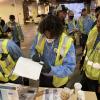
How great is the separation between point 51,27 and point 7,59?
2.20 feet

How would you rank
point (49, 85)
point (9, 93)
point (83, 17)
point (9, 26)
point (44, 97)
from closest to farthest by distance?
point (9, 93) → point (44, 97) → point (49, 85) → point (9, 26) → point (83, 17)

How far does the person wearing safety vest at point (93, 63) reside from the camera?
3.24m

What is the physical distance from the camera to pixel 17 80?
333cm

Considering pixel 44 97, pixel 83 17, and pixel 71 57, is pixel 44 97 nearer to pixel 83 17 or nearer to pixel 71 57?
pixel 71 57

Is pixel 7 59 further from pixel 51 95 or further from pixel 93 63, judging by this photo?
pixel 93 63

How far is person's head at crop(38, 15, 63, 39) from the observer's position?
2.94 metres

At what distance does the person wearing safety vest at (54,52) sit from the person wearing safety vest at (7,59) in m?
0.23

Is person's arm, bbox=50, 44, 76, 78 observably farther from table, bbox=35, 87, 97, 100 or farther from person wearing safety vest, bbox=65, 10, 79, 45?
person wearing safety vest, bbox=65, 10, 79, 45

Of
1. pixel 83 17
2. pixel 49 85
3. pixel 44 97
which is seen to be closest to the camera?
pixel 44 97

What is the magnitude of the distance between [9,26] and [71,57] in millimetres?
6172

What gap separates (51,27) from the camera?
2926 millimetres

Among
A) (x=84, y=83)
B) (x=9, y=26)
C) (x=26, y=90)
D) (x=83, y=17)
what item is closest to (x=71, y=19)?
(x=83, y=17)

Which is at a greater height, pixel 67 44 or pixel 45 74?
pixel 67 44

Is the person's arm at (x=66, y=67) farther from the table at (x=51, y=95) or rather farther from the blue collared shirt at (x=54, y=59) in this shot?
the table at (x=51, y=95)
